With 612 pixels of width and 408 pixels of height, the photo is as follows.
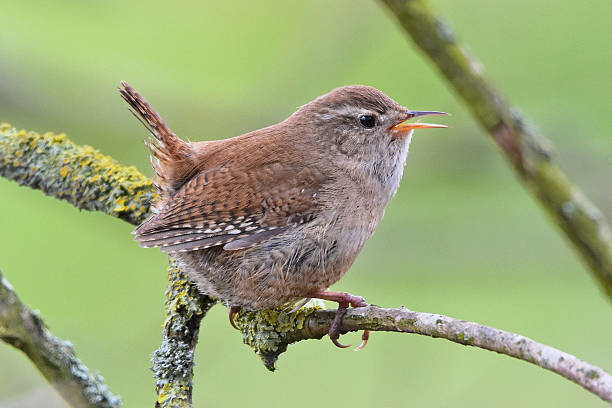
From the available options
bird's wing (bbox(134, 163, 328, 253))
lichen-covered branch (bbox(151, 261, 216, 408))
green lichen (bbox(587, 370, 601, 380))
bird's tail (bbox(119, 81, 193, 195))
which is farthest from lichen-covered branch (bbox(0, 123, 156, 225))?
green lichen (bbox(587, 370, 601, 380))

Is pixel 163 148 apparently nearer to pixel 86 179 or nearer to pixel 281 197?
pixel 86 179

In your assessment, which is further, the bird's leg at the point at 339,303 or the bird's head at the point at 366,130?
the bird's head at the point at 366,130

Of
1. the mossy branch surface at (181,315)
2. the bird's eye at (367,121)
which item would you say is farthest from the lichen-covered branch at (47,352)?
the bird's eye at (367,121)

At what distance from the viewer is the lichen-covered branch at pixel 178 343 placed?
2.78 m

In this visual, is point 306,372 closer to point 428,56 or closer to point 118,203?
point 118,203

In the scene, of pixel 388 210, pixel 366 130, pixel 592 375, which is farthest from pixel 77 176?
pixel 592 375

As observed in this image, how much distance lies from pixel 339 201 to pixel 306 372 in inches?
63.0

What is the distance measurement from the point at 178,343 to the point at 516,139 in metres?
1.73

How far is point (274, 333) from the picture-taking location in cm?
299

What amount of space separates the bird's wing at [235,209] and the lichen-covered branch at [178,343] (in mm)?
249

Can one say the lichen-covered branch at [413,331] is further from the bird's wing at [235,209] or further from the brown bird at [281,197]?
the bird's wing at [235,209]

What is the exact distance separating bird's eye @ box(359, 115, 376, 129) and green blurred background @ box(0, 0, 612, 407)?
0.80m

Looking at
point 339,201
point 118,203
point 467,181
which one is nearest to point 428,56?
point 339,201

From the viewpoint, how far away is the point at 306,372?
14.7 feet
